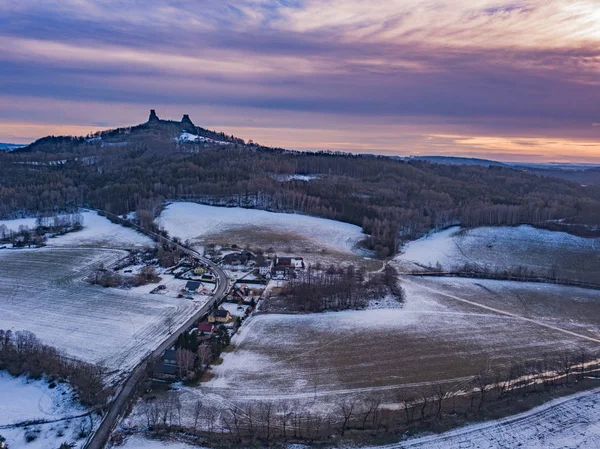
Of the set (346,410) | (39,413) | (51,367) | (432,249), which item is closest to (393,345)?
(346,410)

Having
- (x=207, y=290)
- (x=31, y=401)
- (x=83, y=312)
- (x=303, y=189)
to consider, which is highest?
(x=303, y=189)

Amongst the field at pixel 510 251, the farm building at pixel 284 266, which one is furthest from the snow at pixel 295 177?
the farm building at pixel 284 266

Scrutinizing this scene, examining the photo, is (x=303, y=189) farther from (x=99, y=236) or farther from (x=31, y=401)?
(x=31, y=401)

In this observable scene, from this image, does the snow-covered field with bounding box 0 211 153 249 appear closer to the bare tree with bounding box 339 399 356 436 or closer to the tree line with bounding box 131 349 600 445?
the tree line with bounding box 131 349 600 445

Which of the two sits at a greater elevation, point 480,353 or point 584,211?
point 584,211

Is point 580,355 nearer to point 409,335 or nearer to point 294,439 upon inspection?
point 409,335

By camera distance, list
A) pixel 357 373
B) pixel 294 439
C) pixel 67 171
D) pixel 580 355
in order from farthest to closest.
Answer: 1. pixel 67 171
2. pixel 580 355
3. pixel 357 373
4. pixel 294 439

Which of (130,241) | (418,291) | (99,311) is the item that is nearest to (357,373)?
(418,291)

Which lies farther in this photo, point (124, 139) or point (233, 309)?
point (124, 139)
